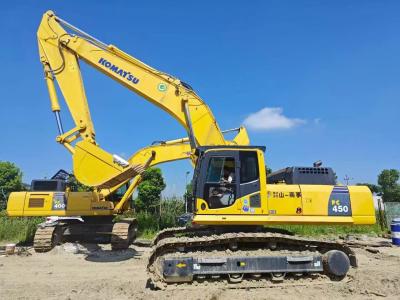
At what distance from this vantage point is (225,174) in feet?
27.4

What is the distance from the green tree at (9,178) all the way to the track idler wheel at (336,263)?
45490mm

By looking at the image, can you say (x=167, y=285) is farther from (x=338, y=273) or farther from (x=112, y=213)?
(x=112, y=213)

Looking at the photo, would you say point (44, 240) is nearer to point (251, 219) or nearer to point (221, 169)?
point (221, 169)

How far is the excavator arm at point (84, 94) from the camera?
37.8 feet

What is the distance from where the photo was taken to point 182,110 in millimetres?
11703

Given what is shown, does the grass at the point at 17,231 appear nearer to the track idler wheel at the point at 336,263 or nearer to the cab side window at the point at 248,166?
the cab side window at the point at 248,166

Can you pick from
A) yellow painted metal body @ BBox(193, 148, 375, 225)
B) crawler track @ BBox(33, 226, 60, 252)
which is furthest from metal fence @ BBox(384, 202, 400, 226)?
crawler track @ BBox(33, 226, 60, 252)

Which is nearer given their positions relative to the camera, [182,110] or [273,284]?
[273,284]

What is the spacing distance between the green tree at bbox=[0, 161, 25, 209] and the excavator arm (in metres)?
37.9

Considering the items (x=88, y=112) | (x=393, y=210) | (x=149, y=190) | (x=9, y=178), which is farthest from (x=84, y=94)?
(x=9, y=178)

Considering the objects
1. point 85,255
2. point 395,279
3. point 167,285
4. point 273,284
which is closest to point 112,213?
point 85,255

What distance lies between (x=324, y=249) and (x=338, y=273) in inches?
22.6

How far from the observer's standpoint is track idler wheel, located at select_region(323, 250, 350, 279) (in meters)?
7.90

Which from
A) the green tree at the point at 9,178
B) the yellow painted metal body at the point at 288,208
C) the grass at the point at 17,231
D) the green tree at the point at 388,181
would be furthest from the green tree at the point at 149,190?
the green tree at the point at 388,181
